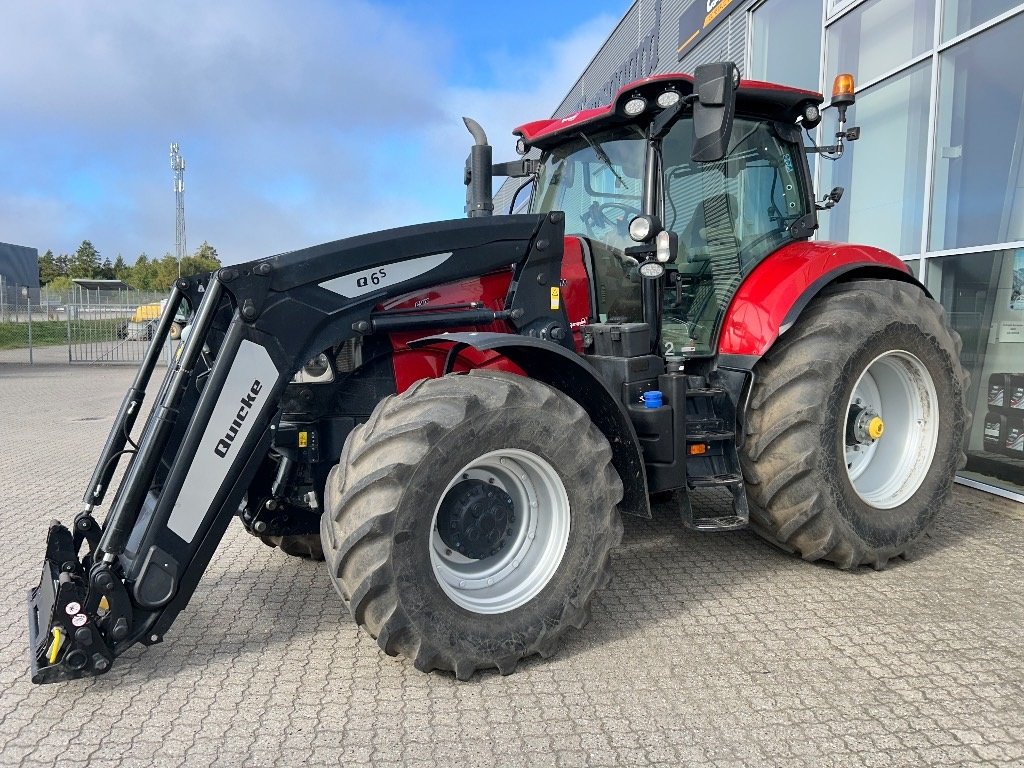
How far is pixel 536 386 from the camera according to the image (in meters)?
3.21

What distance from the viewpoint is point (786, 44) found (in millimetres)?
9555

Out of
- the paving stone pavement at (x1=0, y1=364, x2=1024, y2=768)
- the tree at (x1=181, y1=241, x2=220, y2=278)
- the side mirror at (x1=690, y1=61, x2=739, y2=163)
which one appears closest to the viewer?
the paving stone pavement at (x1=0, y1=364, x2=1024, y2=768)

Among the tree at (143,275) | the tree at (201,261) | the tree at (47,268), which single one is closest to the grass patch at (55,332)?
the tree at (201,261)

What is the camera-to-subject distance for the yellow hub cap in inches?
168

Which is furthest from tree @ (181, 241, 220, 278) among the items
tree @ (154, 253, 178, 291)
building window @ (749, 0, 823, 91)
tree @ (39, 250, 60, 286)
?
building window @ (749, 0, 823, 91)

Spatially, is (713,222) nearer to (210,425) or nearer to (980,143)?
(210,425)

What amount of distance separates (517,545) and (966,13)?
6.26 meters

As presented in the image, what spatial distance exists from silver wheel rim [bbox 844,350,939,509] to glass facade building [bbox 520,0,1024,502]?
1980mm

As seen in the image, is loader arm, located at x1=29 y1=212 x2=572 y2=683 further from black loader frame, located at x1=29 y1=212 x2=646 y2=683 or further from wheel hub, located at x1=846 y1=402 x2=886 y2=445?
wheel hub, located at x1=846 y1=402 x2=886 y2=445

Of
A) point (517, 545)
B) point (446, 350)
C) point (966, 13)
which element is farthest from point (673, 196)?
point (966, 13)

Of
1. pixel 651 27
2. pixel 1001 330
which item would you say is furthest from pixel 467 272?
pixel 651 27

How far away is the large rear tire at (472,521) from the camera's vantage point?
2.85 meters

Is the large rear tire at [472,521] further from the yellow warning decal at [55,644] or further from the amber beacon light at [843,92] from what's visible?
the amber beacon light at [843,92]

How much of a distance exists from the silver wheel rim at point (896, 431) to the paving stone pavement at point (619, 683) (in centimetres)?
45
